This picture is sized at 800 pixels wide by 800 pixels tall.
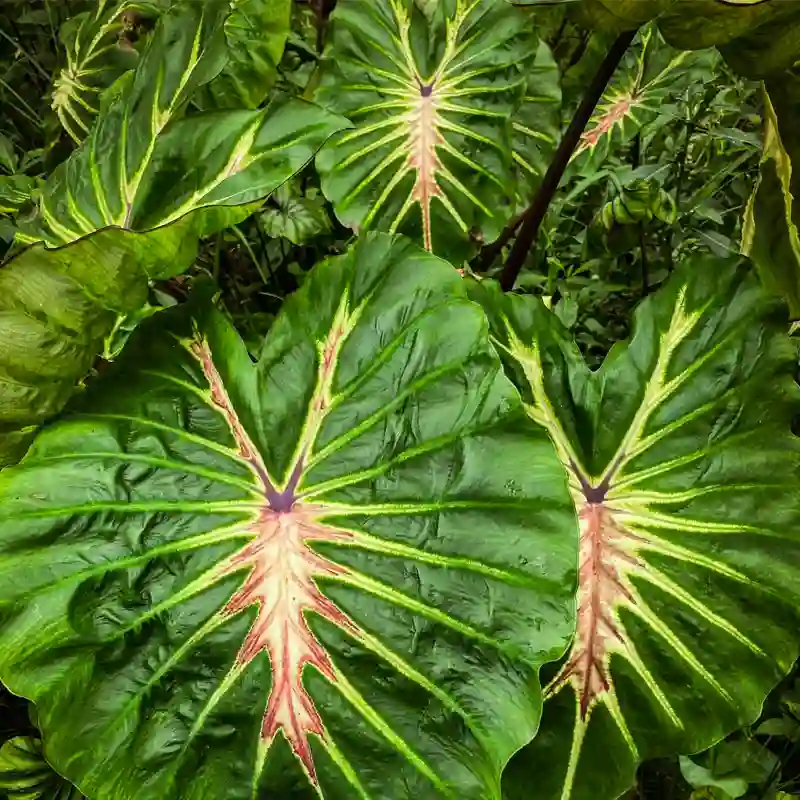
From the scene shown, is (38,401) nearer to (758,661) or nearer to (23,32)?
(758,661)

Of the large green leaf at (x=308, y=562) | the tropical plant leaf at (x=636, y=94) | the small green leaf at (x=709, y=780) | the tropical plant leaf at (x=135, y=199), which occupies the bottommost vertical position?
the small green leaf at (x=709, y=780)

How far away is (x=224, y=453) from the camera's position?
2.09 ft

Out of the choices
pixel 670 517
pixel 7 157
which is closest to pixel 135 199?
pixel 670 517

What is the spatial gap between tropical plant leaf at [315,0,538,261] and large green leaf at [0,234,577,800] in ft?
1.03

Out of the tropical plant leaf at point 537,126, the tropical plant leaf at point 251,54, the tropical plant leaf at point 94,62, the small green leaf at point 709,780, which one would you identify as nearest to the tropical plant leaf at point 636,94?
the tropical plant leaf at point 537,126

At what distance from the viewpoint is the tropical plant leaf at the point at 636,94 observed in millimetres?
1294

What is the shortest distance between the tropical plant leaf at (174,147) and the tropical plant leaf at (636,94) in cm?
79

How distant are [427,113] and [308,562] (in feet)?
2.04

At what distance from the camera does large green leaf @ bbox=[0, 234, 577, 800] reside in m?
0.53

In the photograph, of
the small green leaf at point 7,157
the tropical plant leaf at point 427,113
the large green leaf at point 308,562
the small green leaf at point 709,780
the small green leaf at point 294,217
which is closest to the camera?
the large green leaf at point 308,562

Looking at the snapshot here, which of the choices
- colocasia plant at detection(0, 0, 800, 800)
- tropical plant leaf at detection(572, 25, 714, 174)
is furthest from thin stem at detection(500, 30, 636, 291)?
A: tropical plant leaf at detection(572, 25, 714, 174)

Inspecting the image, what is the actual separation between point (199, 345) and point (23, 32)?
153 cm

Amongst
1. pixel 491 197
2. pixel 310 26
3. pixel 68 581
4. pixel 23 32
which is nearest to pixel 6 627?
Answer: pixel 68 581

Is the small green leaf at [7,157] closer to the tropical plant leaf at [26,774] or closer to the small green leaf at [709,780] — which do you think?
the tropical plant leaf at [26,774]
